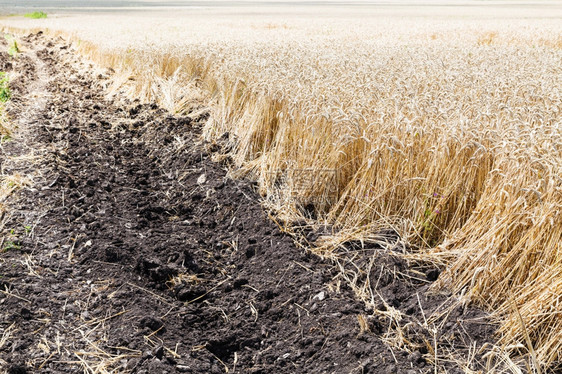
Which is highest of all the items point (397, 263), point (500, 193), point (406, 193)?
point (500, 193)

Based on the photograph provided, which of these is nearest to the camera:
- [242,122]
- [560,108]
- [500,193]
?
[500,193]

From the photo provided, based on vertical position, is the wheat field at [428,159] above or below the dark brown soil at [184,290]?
above

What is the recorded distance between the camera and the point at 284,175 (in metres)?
4.83

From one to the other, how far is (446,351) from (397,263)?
2.61 feet

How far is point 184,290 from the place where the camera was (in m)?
3.48

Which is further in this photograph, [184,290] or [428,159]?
[428,159]

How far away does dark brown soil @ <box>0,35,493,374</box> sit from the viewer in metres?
2.77

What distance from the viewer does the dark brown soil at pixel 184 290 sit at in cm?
277

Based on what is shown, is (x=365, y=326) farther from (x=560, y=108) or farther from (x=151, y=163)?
(x=151, y=163)

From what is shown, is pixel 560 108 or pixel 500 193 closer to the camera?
pixel 500 193

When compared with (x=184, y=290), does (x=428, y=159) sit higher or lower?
higher

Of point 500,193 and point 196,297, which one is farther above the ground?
point 500,193

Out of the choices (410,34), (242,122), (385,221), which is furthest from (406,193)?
(410,34)

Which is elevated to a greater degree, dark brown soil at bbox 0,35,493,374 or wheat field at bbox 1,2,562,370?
wheat field at bbox 1,2,562,370
